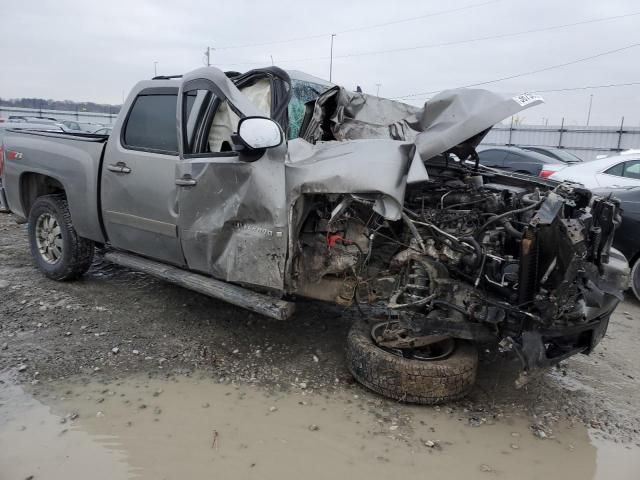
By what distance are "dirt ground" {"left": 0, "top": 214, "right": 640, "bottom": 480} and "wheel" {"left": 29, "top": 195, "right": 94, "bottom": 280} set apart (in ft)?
0.80

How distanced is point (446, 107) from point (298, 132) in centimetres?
118

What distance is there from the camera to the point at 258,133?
10.4ft

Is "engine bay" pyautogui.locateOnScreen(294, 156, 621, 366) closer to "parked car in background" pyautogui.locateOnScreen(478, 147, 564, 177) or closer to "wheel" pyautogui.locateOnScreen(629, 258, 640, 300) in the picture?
"wheel" pyautogui.locateOnScreen(629, 258, 640, 300)

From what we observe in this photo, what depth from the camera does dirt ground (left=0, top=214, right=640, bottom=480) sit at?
2.97 m

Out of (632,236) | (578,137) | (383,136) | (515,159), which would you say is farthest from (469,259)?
(578,137)

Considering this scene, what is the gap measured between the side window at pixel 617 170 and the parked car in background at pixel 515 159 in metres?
Answer: 2.96

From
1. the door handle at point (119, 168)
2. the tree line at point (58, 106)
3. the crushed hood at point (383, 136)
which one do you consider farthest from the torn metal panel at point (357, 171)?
the tree line at point (58, 106)

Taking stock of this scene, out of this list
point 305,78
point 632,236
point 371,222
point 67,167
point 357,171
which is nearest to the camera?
point 357,171

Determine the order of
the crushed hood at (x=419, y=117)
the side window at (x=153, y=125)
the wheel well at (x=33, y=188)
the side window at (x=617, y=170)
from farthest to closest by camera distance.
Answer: the side window at (x=617, y=170)
the wheel well at (x=33, y=188)
the side window at (x=153, y=125)
the crushed hood at (x=419, y=117)

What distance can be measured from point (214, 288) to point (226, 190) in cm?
74

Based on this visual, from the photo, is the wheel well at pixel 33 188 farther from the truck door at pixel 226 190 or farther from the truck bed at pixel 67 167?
the truck door at pixel 226 190

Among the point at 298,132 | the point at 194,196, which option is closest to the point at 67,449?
the point at 194,196

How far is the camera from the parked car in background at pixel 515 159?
11.4 meters

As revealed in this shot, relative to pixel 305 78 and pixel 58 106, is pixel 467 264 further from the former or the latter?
pixel 58 106
